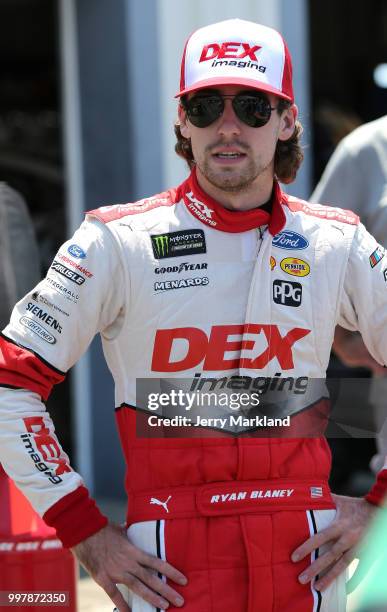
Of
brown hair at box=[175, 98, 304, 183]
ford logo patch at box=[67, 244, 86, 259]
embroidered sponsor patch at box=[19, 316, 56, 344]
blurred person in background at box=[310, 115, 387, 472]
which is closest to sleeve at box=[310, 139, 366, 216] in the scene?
blurred person in background at box=[310, 115, 387, 472]

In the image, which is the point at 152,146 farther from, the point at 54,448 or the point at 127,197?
the point at 54,448

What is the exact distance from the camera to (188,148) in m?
2.94

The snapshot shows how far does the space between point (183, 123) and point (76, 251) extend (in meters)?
0.47

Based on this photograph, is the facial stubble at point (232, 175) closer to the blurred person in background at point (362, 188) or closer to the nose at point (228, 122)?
the nose at point (228, 122)

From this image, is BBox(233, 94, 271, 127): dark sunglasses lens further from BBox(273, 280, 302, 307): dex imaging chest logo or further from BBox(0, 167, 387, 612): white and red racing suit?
BBox(273, 280, 302, 307): dex imaging chest logo

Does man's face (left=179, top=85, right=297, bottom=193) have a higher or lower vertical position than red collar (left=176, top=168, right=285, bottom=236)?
higher

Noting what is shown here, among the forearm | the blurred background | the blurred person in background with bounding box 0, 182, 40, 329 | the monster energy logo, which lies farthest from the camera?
the blurred background

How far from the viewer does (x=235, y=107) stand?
260cm

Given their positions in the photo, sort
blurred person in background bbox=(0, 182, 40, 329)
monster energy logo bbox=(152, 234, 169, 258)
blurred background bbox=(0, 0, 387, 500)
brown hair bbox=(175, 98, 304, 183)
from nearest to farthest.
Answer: monster energy logo bbox=(152, 234, 169, 258) → brown hair bbox=(175, 98, 304, 183) → blurred person in background bbox=(0, 182, 40, 329) → blurred background bbox=(0, 0, 387, 500)

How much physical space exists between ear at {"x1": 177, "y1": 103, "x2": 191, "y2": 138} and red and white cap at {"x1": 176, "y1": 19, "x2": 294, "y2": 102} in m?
0.08

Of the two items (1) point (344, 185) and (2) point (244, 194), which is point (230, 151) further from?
(1) point (344, 185)

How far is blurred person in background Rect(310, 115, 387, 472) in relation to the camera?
12.4ft

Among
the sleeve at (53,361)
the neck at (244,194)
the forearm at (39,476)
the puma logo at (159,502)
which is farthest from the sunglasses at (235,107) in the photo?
the puma logo at (159,502)

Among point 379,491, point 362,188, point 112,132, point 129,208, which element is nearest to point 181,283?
point 129,208
